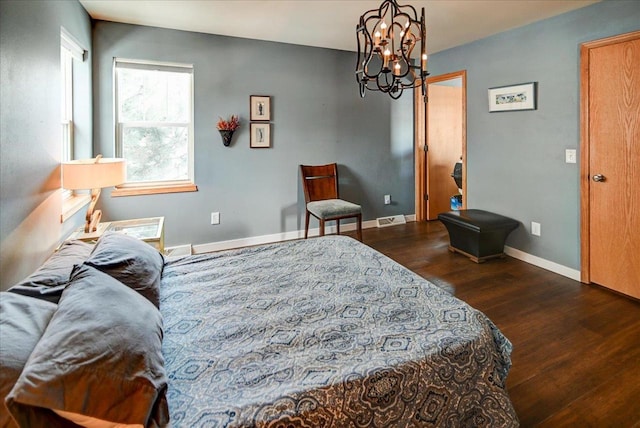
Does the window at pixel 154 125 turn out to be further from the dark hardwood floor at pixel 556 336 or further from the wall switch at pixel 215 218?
the dark hardwood floor at pixel 556 336

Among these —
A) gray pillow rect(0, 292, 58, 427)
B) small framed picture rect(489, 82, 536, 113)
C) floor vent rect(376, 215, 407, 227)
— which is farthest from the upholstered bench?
gray pillow rect(0, 292, 58, 427)

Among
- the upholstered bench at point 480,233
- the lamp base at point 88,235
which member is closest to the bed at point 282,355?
the lamp base at point 88,235

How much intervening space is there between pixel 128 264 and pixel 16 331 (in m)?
0.59

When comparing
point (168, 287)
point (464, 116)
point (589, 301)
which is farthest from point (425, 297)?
point (464, 116)

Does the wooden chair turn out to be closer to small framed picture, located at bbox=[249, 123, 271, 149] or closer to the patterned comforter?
small framed picture, located at bbox=[249, 123, 271, 149]

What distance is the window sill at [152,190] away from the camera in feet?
12.0

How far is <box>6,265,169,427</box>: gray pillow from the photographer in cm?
81

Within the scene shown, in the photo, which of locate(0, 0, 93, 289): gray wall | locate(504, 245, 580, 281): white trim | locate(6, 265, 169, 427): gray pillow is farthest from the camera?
locate(504, 245, 580, 281): white trim

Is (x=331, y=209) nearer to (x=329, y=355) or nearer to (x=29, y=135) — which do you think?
(x=29, y=135)

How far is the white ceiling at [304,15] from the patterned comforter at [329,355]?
253cm

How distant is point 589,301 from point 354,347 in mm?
2621

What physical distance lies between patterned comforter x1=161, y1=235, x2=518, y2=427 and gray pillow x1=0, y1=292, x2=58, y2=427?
1.24ft

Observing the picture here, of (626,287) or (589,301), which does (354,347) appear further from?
(626,287)

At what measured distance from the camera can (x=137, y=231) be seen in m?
2.84
